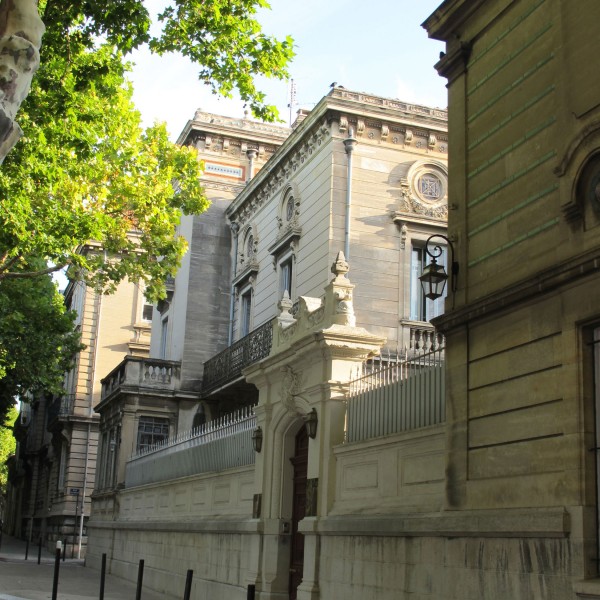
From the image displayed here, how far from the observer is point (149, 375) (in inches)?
1127

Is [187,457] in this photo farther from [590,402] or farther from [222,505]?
[590,402]

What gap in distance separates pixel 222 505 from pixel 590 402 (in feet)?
35.7

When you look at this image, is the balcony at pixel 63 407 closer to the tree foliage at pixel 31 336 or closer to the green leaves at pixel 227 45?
the tree foliage at pixel 31 336

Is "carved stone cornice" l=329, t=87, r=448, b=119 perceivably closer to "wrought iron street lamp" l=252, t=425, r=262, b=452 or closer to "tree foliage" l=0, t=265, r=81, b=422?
"wrought iron street lamp" l=252, t=425, r=262, b=452

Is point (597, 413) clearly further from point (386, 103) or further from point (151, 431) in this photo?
point (151, 431)

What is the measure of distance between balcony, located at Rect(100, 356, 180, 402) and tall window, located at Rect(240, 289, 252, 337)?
247 centimetres

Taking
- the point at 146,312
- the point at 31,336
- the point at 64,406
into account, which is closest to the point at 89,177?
the point at 31,336

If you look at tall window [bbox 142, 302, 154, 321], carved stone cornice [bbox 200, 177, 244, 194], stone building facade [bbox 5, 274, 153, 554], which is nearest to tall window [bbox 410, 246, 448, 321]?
carved stone cornice [bbox 200, 177, 244, 194]

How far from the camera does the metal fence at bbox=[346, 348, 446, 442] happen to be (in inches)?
438

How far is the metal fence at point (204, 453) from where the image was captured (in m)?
17.4

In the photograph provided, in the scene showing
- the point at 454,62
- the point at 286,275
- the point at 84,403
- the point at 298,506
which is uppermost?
the point at 286,275

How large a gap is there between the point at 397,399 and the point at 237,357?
14037 millimetres

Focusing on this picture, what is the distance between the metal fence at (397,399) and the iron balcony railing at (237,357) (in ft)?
31.7

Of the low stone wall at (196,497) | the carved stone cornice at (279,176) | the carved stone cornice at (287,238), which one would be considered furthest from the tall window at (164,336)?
the carved stone cornice at (287,238)
